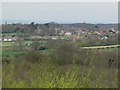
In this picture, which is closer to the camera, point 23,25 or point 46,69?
point 46,69

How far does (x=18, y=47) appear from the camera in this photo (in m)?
6.45

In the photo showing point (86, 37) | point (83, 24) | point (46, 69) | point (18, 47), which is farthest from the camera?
point (83, 24)

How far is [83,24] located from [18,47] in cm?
278

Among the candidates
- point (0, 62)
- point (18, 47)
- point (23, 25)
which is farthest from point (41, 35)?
point (0, 62)

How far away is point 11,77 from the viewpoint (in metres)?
3.23

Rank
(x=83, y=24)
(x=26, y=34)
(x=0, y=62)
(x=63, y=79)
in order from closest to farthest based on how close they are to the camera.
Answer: (x=63, y=79)
(x=0, y=62)
(x=26, y=34)
(x=83, y=24)

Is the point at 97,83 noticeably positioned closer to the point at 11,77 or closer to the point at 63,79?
the point at 63,79

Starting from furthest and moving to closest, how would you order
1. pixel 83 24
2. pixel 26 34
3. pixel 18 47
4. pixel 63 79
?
pixel 83 24 < pixel 26 34 < pixel 18 47 < pixel 63 79

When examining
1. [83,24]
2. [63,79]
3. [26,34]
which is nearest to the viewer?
[63,79]

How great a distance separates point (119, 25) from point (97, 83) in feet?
9.20

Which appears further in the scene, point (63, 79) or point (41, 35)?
point (41, 35)

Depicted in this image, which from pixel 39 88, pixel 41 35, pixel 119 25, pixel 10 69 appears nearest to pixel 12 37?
pixel 41 35

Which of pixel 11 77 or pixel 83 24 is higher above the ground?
pixel 83 24

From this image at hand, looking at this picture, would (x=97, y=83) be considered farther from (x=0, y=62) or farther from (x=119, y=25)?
(x=119, y=25)
